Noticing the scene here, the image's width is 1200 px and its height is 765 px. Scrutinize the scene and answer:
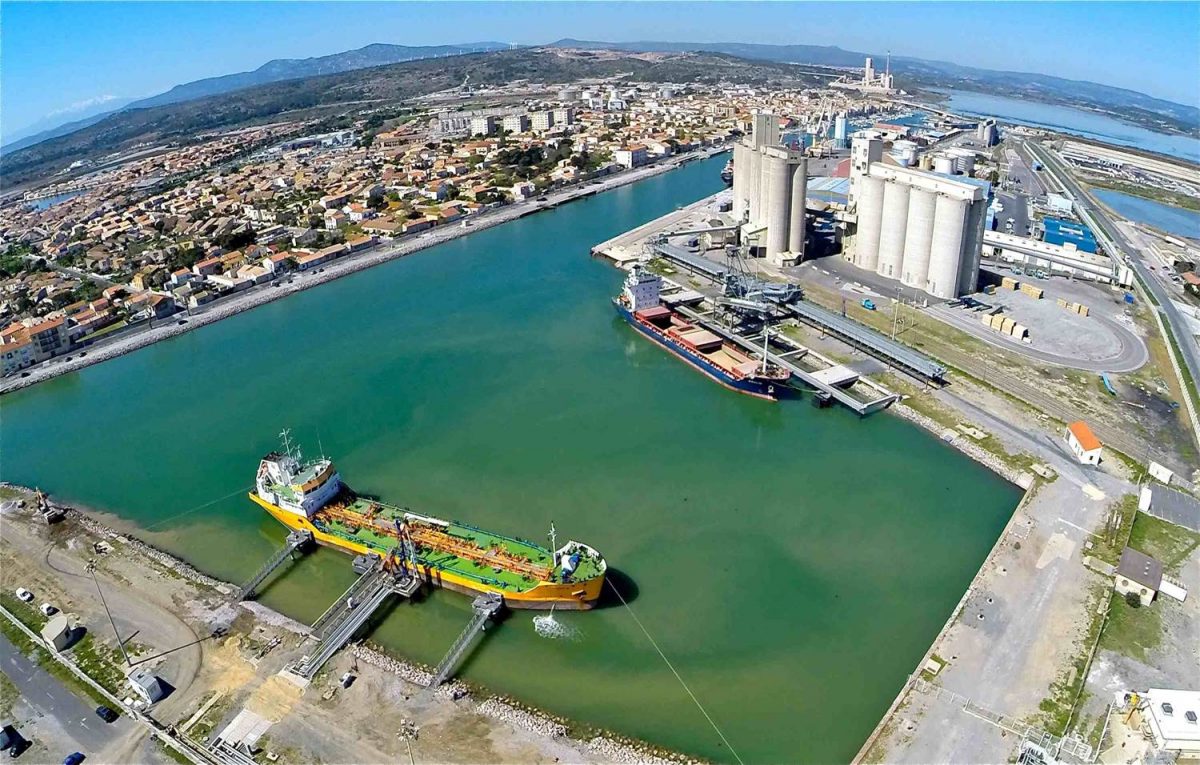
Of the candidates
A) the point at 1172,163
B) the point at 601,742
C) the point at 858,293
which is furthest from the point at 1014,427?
the point at 1172,163

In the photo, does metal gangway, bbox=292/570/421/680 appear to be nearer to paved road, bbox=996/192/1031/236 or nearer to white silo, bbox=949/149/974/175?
paved road, bbox=996/192/1031/236

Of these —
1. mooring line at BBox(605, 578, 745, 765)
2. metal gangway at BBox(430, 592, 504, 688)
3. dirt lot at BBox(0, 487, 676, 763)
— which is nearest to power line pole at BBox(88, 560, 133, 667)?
dirt lot at BBox(0, 487, 676, 763)

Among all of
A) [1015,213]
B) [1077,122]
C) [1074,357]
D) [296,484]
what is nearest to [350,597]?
[296,484]

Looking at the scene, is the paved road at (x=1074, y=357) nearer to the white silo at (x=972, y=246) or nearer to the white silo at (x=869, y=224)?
the white silo at (x=972, y=246)

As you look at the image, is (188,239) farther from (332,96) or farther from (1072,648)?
(332,96)

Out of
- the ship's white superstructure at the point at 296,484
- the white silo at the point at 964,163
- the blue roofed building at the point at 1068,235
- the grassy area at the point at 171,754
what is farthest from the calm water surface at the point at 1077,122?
the grassy area at the point at 171,754

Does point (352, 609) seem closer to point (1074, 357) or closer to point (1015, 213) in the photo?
point (1074, 357)

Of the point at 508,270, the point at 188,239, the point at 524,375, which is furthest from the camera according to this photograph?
the point at 188,239
